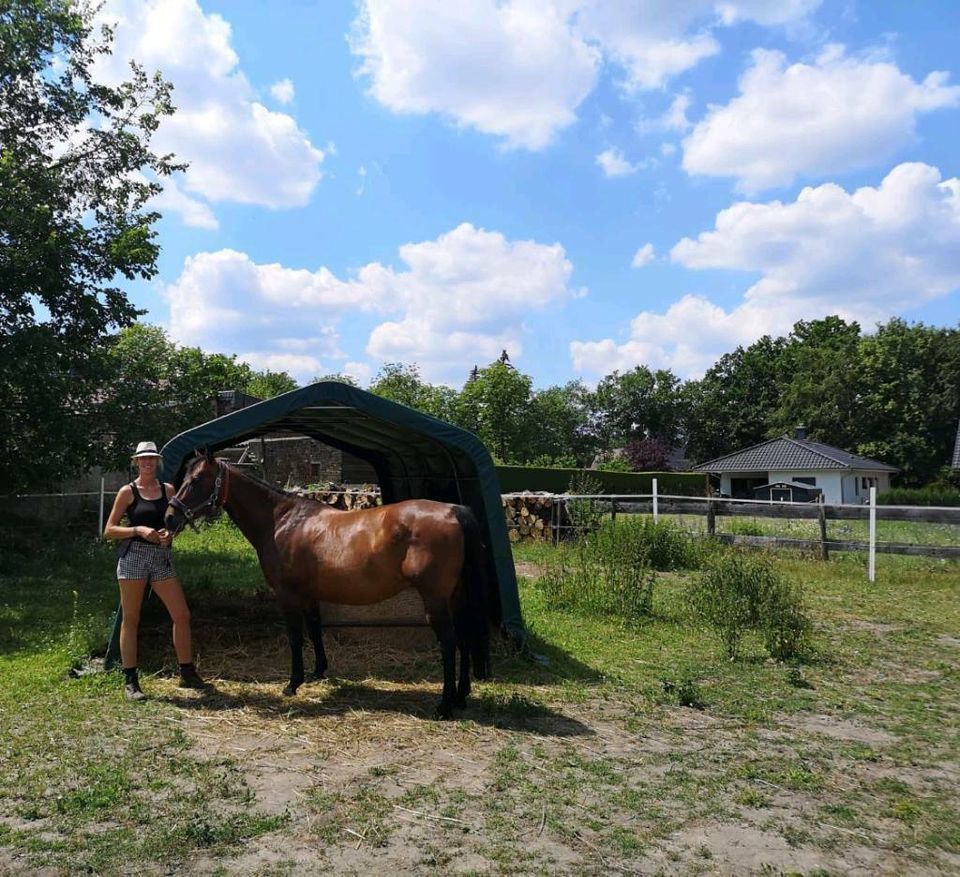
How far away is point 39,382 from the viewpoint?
11.1 meters

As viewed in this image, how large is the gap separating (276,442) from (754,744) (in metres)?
22.0

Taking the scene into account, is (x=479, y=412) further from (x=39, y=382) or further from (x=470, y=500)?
(x=470, y=500)

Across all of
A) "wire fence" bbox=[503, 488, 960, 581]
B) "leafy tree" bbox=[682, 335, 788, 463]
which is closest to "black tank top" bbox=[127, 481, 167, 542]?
"wire fence" bbox=[503, 488, 960, 581]

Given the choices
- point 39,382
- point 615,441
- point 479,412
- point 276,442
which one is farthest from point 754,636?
point 615,441

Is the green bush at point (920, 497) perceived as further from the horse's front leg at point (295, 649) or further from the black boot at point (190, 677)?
the black boot at point (190, 677)

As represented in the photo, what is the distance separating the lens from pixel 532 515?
1585 centimetres

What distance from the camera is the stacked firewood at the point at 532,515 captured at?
15519 millimetres

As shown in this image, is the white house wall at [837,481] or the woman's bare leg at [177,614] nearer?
the woman's bare leg at [177,614]

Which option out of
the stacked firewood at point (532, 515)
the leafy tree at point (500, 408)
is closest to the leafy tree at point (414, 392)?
the leafy tree at point (500, 408)

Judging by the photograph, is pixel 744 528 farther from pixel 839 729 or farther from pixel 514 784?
pixel 514 784

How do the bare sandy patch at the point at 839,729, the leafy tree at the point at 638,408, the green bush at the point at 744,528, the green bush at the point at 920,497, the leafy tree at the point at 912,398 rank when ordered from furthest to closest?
the leafy tree at the point at 638,408 → the leafy tree at the point at 912,398 → the green bush at the point at 920,497 → the green bush at the point at 744,528 → the bare sandy patch at the point at 839,729

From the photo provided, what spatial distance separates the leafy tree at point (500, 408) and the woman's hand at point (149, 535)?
36.4 meters

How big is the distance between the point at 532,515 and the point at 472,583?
10.4 meters

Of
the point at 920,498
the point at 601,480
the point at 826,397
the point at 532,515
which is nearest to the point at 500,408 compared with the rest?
the point at 601,480
